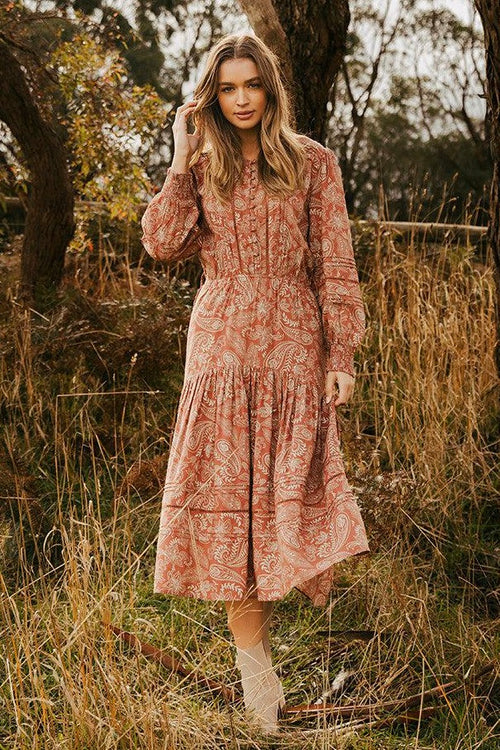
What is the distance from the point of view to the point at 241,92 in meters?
3.01

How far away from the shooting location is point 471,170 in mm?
13438

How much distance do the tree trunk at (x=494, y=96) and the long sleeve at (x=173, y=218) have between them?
163 cm

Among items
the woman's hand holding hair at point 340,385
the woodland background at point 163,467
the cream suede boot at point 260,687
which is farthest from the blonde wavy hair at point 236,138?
the cream suede boot at point 260,687

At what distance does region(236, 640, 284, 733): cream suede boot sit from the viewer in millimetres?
3062

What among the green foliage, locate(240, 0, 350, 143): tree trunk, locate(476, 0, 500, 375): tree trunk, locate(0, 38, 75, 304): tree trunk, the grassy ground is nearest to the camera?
the grassy ground

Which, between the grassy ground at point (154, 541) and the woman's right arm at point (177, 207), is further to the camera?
the woman's right arm at point (177, 207)

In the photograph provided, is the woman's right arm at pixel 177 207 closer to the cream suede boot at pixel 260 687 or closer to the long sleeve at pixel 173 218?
the long sleeve at pixel 173 218

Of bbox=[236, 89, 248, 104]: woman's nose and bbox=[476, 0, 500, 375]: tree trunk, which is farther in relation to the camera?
bbox=[476, 0, 500, 375]: tree trunk

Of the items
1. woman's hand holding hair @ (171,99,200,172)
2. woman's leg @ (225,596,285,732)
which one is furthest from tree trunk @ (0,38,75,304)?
woman's leg @ (225,596,285,732)

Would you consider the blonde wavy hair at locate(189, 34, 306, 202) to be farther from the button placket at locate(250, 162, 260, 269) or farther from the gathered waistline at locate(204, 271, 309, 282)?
the gathered waistline at locate(204, 271, 309, 282)

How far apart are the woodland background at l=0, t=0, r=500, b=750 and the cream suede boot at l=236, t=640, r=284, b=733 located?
0.21 ft

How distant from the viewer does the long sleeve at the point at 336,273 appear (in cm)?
308

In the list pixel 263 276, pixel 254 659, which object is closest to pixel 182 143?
pixel 263 276

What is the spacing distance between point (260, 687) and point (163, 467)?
1.63 m
